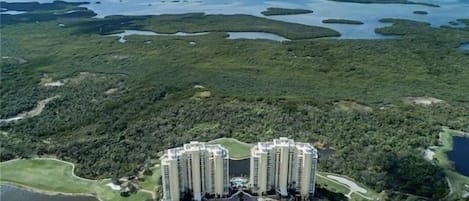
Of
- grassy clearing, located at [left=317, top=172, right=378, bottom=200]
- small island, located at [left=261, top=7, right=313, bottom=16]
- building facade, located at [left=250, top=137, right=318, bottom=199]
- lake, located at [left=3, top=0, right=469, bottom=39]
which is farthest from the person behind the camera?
small island, located at [left=261, top=7, right=313, bottom=16]

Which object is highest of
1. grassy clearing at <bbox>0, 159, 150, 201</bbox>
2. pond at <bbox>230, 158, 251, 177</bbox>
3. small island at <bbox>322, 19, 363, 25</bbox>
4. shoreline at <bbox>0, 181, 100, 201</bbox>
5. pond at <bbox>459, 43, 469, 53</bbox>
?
small island at <bbox>322, 19, 363, 25</bbox>

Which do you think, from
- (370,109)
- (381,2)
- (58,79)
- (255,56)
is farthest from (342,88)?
(381,2)

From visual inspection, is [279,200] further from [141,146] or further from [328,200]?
[141,146]

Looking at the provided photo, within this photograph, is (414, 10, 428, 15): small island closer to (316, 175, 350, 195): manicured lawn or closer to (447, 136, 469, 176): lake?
(447, 136, 469, 176): lake

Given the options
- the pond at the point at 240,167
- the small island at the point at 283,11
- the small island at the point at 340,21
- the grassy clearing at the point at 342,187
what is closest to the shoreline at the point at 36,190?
the pond at the point at 240,167

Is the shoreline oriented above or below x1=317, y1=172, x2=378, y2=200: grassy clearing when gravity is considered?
below

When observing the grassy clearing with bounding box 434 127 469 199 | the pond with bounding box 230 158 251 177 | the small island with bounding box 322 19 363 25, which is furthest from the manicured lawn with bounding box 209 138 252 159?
the small island with bounding box 322 19 363 25

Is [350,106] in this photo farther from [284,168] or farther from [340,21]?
[340,21]
